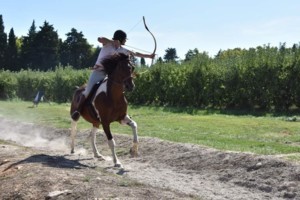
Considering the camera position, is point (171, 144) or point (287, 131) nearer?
point (171, 144)

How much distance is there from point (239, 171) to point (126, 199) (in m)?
3.94

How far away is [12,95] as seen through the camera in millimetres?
56750

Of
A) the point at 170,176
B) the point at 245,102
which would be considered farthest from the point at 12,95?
the point at 170,176

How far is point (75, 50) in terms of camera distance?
97875 mm

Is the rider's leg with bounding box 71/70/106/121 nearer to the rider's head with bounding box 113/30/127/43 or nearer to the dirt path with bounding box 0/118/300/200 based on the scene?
the rider's head with bounding box 113/30/127/43

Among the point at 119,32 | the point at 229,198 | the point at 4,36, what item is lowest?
the point at 229,198

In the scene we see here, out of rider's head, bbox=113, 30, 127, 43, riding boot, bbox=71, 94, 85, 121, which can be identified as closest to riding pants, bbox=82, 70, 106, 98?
riding boot, bbox=71, 94, 85, 121

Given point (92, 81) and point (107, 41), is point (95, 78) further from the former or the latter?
point (107, 41)

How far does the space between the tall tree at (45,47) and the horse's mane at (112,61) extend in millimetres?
82080

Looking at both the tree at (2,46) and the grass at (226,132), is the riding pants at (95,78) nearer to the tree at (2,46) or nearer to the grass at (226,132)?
the grass at (226,132)

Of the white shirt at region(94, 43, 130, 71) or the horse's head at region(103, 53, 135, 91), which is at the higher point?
the white shirt at region(94, 43, 130, 71)

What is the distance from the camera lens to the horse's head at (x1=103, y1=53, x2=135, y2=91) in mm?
12141

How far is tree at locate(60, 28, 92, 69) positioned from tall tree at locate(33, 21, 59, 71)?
334 cm

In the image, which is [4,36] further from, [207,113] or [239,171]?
[239,171]
